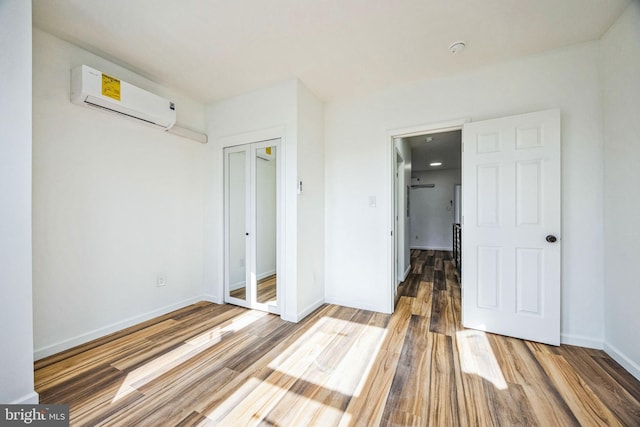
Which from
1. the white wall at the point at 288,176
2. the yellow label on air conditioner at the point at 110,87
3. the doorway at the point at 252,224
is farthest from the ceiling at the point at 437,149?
the yellow label on air conditioner at the point at 110,87

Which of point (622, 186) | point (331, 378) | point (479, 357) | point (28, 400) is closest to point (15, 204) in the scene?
point (28, 400)

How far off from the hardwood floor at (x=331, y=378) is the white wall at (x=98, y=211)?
0.31 metres

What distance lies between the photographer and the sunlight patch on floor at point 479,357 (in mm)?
1803

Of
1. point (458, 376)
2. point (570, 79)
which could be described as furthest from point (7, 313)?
point (570, 79)

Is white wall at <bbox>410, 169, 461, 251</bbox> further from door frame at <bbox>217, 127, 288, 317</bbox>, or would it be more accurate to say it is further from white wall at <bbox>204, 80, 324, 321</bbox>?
door frame at <bbox>217, 127, 288, 317</bbox>

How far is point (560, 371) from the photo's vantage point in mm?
1855

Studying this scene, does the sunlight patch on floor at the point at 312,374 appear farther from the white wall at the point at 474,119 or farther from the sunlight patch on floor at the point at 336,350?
the white wall at the point at 474,119

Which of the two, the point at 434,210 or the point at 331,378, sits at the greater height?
the point at 434,210

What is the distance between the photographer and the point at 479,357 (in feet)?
6.71

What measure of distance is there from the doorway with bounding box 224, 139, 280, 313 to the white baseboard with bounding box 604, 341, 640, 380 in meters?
2.96

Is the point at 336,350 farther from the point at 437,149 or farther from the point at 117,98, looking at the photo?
the point at 437,149

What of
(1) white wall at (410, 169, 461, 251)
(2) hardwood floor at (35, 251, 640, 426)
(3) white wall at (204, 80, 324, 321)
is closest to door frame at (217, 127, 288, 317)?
(3) white wall at (204, 80, 324, 321)

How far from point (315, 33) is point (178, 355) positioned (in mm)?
2922

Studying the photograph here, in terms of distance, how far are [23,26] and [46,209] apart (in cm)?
133
